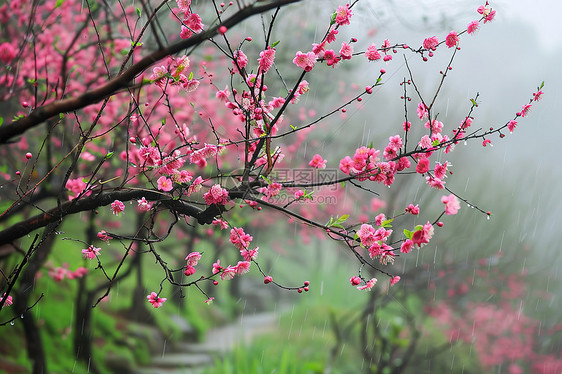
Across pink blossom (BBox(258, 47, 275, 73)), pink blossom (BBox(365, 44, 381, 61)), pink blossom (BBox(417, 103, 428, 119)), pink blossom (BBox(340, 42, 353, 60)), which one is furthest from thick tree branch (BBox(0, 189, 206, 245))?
pink blossom (BBox(417, 103, 428, 119))

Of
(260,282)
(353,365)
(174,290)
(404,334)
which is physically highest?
(260,282)

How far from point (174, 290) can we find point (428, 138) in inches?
272

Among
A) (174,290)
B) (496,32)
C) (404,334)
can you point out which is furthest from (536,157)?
(174,290)

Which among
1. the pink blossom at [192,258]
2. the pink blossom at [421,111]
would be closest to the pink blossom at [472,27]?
the pink blossom at [421,111]

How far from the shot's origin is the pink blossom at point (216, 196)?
1.97m

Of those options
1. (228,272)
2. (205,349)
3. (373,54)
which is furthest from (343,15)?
(205,349)

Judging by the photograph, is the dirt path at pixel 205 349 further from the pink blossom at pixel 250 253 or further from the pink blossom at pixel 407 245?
the pink blossom at pixel 407 245

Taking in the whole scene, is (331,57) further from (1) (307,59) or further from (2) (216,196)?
(2) (216,196)

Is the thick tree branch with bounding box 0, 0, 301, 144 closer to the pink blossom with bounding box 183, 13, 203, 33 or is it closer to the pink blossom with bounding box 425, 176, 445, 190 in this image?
the pink blossom with bounding box 183, 13, 203, 33

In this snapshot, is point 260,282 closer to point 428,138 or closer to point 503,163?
point 503,163

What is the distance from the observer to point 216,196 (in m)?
1.98

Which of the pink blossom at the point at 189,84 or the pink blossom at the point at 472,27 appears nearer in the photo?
the pink blossom at the point at 189,84

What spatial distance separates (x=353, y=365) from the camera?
7980 millimetres

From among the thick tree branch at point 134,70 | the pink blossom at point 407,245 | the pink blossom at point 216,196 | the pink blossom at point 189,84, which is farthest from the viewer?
the pink blossom at point 189,84
